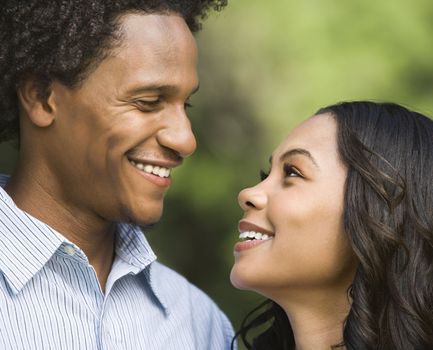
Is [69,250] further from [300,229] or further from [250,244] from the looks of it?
[300,229]

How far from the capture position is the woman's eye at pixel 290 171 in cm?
342

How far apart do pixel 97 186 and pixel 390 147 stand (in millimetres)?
904

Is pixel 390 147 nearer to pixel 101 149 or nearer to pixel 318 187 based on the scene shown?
pixel 318 187

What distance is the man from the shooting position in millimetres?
3449

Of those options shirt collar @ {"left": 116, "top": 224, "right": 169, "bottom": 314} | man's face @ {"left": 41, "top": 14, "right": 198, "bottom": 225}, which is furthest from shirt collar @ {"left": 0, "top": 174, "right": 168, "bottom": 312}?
shirt collar @ {"left": 116, "top": 224, "right": 169, "bottom": 314}

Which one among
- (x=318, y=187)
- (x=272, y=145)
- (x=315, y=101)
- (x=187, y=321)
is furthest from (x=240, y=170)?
(x=318, y=187)

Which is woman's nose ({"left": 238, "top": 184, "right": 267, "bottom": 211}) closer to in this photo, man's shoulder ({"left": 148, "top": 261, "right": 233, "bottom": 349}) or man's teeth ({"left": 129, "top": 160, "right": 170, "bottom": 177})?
man's teeth ({"left": 129, "top": 160, "right": 170, "bottom": 177})

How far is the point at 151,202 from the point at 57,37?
1.95 feet

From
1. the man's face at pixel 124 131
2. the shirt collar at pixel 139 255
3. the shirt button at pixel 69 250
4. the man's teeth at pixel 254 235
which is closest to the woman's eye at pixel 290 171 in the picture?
the man's teeth at pixel 254 235

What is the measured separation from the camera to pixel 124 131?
349cm

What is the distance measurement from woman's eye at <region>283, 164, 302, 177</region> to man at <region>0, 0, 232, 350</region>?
0.32 metres

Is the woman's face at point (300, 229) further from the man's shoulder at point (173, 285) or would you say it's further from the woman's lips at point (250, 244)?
the man's shoulder at point (173, 285)

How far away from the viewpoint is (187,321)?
378cm

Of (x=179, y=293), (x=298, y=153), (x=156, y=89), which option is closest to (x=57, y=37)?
(x=156, y=89)
